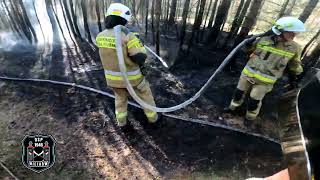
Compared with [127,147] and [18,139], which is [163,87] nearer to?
[127,147]

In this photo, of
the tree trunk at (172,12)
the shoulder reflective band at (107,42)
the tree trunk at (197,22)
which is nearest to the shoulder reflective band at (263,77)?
the shoulder reflective band at (107,42)

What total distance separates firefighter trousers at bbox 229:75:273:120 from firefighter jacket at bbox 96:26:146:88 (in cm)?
189

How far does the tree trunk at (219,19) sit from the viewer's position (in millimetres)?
7566

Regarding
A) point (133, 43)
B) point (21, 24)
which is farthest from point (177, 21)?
point (133, 43)

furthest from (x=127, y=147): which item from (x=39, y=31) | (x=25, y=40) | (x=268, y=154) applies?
(x=39, y=31)

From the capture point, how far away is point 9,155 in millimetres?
4676

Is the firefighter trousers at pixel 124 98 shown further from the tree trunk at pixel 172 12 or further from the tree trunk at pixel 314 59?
the tree trunk at pixel 172 12

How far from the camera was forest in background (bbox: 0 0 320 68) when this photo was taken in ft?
24.7

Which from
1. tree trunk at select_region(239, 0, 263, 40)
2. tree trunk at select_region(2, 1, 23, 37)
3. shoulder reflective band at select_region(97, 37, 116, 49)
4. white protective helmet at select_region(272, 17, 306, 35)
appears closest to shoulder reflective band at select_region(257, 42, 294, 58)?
white protective helmet at select_region(272, 17, 306, 35)

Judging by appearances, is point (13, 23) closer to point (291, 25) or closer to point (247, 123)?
point (247, 123)

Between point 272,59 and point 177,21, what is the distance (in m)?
5.60

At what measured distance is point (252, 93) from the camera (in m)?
5.00

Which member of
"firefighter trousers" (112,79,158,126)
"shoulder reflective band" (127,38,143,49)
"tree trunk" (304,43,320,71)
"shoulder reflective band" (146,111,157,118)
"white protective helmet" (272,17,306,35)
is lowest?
"shoulder reflective band" (146,111,157,118)

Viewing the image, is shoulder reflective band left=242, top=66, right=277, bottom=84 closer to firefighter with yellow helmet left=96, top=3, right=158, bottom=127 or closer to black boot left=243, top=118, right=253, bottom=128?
black boot left=243, top=118, right=253, bottom=128
